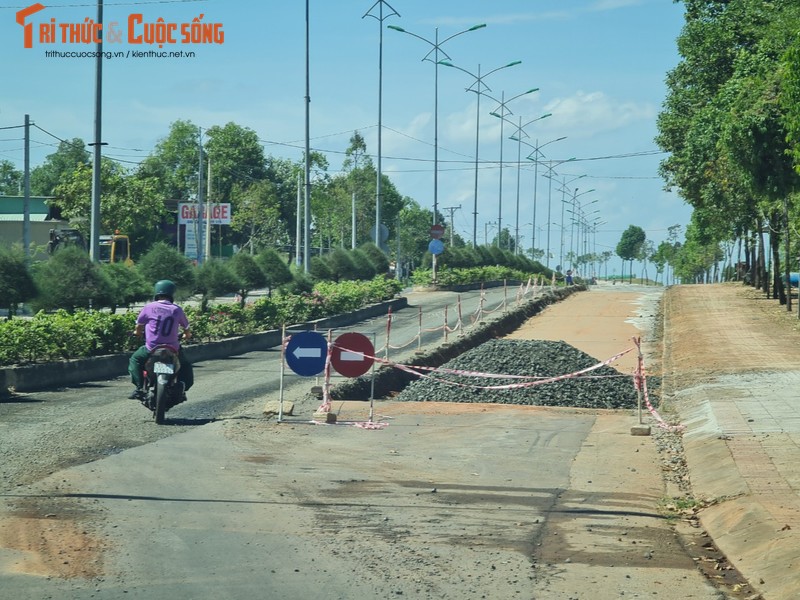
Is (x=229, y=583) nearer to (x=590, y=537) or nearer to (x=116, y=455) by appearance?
(x=590, y=537)

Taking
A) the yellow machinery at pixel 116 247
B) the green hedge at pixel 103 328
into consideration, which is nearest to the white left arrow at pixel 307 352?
the green hedge at pixel 103 328

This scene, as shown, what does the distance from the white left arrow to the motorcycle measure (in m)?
1.62

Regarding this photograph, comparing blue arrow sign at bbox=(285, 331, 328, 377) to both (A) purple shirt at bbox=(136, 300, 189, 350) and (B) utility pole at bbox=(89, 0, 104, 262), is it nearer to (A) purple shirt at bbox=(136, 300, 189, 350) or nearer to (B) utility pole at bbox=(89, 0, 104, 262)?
(A) purple shirt at bbox=(136, 300, 189, 350)

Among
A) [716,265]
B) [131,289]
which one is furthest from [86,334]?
[716,265]

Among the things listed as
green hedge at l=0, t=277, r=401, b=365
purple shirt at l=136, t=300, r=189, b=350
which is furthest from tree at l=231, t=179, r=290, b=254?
purple shirt at l=136, t=300, r=189, b=350

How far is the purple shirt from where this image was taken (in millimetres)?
14297

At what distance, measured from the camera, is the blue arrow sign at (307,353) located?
15172 millimetres

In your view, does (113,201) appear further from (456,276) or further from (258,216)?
(456,276)

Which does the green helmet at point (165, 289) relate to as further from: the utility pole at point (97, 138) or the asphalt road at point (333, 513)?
the utility pole at point (97, 138)

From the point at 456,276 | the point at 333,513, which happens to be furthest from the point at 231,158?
the point at 333,513

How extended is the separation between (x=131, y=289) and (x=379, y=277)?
A: 988 inches

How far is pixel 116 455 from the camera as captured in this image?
11.5 m

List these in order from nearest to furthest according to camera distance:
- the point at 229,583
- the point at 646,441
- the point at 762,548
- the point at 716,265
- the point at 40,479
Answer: the point at 229,583 → the point at 762,548 → the point at 40,479 → the point at 646,441 → the point at 716,265

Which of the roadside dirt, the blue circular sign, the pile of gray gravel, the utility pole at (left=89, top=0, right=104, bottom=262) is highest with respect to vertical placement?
the utility pole at (left=89, top=0, right=104, bottom=262)
